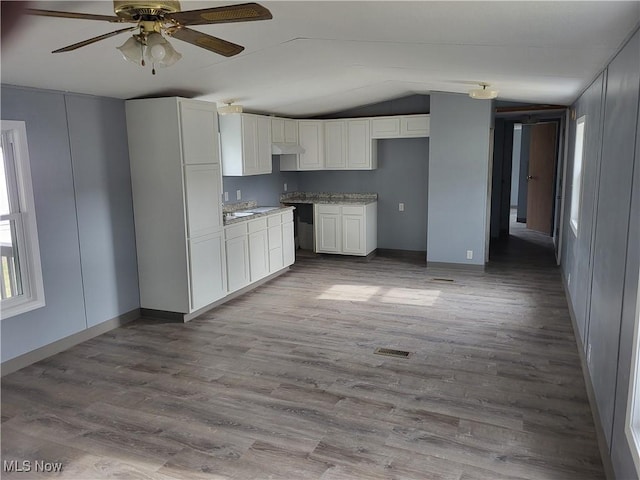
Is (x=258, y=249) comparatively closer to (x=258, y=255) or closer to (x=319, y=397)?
(x=258, y=255)

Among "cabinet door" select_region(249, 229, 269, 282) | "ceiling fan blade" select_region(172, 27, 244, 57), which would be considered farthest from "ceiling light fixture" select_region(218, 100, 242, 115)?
"ceiling fan blade" select_region(172, 27, 244, 57)

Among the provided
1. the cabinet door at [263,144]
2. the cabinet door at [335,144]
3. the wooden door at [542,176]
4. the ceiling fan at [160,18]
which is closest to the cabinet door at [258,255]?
the cabinet door at [263,144]

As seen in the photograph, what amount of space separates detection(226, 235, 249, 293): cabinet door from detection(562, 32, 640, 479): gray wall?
11.5 ft

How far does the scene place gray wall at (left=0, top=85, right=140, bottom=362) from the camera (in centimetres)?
388

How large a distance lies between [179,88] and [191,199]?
1.06 metres

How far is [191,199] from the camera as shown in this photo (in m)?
4.74

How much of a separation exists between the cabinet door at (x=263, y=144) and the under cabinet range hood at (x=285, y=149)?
0.40 feet

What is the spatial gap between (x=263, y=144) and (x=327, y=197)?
184 cm

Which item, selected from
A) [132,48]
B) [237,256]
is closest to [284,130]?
[237,256]

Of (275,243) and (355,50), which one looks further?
(275,243)

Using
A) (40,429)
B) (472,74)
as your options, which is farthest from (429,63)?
(40,429)

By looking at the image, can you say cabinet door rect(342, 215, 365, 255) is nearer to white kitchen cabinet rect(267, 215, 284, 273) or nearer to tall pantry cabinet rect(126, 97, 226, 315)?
white kitchen cabinet rect(267, 215, 284, 273)

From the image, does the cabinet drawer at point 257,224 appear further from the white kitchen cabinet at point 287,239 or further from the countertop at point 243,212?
the white kitchen cabinet at point 287,239

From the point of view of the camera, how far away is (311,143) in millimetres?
7648
